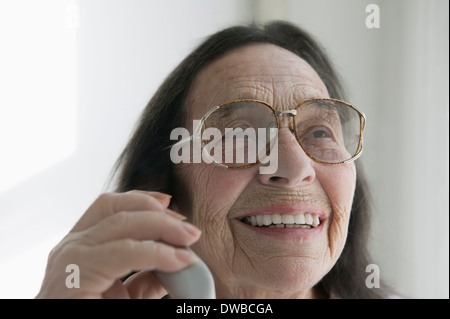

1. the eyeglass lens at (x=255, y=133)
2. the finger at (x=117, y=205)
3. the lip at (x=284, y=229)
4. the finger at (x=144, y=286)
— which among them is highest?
the eyeglass lens at (x=255, y=133)

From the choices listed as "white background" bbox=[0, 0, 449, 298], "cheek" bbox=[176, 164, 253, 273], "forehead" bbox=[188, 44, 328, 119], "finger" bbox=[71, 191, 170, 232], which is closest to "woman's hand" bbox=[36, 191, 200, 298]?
"finger" bbox=[71, 191, 170, 232]

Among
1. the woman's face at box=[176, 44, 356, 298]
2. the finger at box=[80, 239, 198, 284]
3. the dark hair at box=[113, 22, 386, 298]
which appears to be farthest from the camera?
the dark hair at box=[113, 22, 386, 298]

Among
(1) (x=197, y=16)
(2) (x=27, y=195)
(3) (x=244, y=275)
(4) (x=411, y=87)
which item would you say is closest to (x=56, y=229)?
(2) (x=27, y=195)

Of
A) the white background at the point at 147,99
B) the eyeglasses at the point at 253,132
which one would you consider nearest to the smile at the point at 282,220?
the eyeglasses at the point at 253,132

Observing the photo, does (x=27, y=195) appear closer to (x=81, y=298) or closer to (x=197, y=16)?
(x=81, y=298)

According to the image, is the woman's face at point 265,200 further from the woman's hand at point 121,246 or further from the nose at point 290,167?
the woman's hand at point 121,246

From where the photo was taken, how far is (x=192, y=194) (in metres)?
0.98

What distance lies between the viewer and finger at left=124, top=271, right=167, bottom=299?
784mm

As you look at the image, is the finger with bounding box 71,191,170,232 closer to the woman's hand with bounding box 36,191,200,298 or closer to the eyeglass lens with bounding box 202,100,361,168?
the woman's hand with bounding box 36,191,200,298

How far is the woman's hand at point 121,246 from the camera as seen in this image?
0.64 m

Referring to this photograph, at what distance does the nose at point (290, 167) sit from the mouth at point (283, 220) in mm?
63

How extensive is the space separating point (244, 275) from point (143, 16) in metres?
0.80

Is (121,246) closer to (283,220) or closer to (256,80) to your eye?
(283,220)

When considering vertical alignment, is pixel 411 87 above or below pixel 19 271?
above
